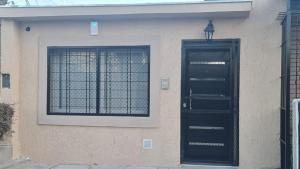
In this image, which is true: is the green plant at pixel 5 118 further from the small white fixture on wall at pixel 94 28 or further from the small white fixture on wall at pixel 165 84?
the small white fixture on wall at pixel 165 84

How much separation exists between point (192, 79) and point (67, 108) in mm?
2572

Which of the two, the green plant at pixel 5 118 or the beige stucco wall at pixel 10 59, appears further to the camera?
the beige stucco wall at pixel 10 59

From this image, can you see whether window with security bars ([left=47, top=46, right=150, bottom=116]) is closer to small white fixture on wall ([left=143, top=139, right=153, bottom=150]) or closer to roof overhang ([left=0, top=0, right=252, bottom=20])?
small white fixture on wall ([left=143, top=139, right=153, bottom=150])

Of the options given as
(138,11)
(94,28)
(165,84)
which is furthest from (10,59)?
(165,84)

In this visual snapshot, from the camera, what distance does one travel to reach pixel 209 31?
7418mm

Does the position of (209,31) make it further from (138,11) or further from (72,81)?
(72,81)

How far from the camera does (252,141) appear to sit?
738cm

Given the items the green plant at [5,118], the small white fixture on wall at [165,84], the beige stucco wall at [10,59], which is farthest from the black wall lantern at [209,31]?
the green plant at [5,118]

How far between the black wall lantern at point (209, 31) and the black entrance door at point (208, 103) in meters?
0.10

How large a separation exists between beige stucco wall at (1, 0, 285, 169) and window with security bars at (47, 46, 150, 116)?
0.31 m

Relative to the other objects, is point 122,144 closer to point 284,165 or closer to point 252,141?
point 252,141

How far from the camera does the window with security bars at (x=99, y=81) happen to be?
787 cm

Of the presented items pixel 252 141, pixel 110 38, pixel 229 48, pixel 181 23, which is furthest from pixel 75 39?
pixel 252 141

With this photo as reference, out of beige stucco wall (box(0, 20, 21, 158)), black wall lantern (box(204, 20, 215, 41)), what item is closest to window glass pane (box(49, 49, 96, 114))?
beige stucco wall (box(0, 20, 21, 158))
